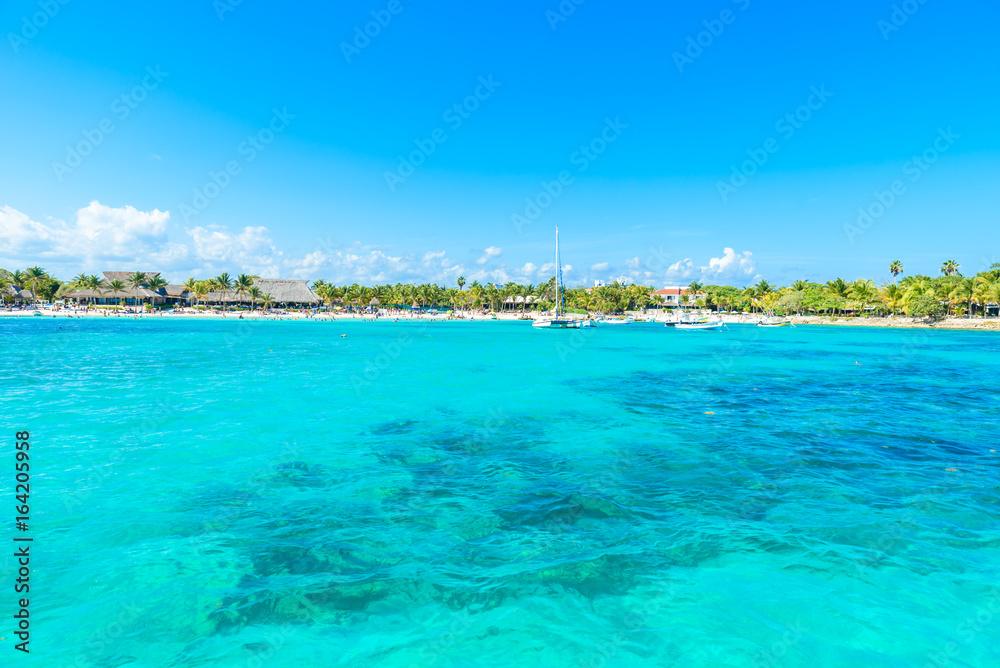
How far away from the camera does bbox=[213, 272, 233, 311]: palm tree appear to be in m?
128

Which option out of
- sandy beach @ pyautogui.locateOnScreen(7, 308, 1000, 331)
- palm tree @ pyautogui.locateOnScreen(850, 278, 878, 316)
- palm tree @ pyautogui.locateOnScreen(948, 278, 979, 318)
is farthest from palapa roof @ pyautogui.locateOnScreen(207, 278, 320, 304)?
palm tree @ pyautogui.locateOnScreen(948, 278, 979, 318)

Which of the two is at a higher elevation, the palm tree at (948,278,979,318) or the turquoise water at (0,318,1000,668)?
the palm tree at (948,278,979,318)

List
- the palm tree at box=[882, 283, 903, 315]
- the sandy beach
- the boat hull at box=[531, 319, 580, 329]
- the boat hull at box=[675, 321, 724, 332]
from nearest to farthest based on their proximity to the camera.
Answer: the boat hull at box=[531, 319, 580, 329]
the boat hull at box=[675, 321, 724, 332]
the sandy beach
the palm tree at box=[882, 283, 903, 315]

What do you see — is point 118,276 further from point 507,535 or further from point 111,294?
point 507,535

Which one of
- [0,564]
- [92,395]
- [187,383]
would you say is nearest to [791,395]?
[0,564]

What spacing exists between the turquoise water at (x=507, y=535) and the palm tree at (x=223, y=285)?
399 feet

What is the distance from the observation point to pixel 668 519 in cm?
960

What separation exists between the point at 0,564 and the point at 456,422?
12391 mm

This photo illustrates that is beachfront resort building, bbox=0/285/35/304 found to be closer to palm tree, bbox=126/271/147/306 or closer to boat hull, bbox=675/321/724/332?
palm tree, bbox=126/271/147/306

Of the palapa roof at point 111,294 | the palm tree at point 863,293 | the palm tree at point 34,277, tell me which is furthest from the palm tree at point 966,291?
the palm tree at point 34,277

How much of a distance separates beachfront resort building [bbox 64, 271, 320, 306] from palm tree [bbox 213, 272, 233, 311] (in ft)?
2.02

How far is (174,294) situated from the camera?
13375 centimetres

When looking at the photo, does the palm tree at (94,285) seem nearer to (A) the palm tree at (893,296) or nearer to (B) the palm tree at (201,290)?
(B) the palm tree at (201,290)

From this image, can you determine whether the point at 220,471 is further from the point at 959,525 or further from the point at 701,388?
the point at 701,388
